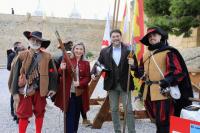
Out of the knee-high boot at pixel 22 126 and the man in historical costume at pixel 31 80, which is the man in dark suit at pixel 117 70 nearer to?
the man in historical costume at pixel 31 80

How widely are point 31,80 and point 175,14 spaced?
23.3 feet

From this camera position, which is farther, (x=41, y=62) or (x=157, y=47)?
(x=41, y=62)

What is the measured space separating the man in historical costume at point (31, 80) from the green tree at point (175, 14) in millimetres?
6268

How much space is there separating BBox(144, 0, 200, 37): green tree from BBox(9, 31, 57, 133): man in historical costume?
20.6 ft

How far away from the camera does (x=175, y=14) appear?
35.2ft

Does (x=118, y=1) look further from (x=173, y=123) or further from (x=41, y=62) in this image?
(x=173, y=123)

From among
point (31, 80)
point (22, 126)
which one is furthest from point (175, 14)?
A: point (22, 126)

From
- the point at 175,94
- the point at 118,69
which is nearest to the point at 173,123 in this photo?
the point at 175,94

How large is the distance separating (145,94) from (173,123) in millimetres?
Result: 1251

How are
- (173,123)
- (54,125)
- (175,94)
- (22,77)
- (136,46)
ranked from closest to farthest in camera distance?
(173,123)
(175,94)
(22,77)
(136,46)
(54,125)

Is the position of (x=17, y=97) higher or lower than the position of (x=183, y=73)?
lower

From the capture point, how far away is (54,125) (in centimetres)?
611

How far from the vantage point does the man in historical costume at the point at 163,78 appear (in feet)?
12.7

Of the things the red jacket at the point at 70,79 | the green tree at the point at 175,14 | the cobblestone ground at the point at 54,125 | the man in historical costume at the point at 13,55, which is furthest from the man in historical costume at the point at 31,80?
the green tree at the point at 175,14
